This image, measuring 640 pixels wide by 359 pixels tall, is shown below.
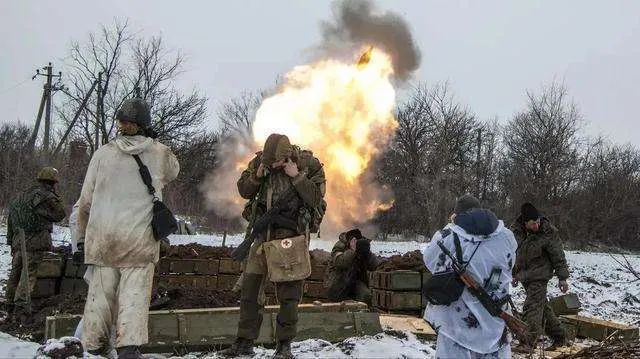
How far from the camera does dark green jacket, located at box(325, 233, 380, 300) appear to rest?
8.80m

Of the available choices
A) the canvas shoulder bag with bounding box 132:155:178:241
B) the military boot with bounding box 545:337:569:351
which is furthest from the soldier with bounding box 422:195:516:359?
the military boot with bounding box 545:337:569:351

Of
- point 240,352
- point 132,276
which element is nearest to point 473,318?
point 240,352

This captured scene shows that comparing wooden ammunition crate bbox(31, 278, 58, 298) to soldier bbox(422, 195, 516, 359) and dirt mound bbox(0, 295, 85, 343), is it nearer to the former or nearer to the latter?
dirt mound bbox(0, 295, 85, 343)

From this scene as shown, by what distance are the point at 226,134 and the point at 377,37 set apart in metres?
31.1

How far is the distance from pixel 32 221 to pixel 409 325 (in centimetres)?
604

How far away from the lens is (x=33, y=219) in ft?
30.0

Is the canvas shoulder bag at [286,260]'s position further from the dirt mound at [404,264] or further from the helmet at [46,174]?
the helmet at [46,174]

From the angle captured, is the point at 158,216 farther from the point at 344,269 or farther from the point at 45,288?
the point at 45,288

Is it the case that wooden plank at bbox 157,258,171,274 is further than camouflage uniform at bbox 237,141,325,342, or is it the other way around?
wooden plank at bbox 157,258,171,274

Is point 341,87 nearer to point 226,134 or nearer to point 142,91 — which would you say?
point 142,91

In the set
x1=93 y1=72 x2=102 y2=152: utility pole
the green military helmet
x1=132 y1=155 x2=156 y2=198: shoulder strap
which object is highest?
x1=93 y1=72 x2=102 y2=152: utility pole

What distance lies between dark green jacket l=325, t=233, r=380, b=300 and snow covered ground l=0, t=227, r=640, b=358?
2.63m

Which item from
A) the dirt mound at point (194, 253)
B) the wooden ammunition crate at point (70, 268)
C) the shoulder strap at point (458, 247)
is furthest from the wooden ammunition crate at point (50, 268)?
the shoulder strap at point (458, 247)

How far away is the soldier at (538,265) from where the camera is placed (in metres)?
8.27
